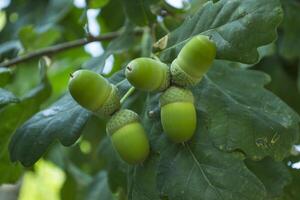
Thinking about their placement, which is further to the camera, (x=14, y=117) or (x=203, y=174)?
(x=14, y=117)

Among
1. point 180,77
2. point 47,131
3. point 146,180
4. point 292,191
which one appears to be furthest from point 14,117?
point 292,191

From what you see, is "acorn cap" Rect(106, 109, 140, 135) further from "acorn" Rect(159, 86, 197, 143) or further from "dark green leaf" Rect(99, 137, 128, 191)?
"dark green leaf" Rect(99, 137, 128, 191)

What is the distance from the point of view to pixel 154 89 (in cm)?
125

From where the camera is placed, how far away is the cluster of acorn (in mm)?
1187

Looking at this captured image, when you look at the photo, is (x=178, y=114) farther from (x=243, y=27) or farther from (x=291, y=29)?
(x=291, y=29)

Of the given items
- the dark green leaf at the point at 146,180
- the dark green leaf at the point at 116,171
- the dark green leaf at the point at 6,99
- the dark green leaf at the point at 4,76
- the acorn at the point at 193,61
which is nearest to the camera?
the acorn at the point at 193,61

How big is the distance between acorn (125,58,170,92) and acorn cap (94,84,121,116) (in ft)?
0.20

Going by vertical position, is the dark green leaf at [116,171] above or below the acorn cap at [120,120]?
below

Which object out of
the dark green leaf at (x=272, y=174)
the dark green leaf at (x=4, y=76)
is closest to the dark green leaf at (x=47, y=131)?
the dark green leaf at (x=4, y=76)

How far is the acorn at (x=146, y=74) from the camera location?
1.20 meters

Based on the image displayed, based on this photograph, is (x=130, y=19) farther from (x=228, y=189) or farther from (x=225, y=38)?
(x=228, y=189)

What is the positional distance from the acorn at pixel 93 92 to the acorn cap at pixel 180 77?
5.1 inches

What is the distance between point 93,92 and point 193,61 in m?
0.20

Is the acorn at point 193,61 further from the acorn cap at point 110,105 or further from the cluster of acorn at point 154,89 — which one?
the acorn cap at point 110,105
